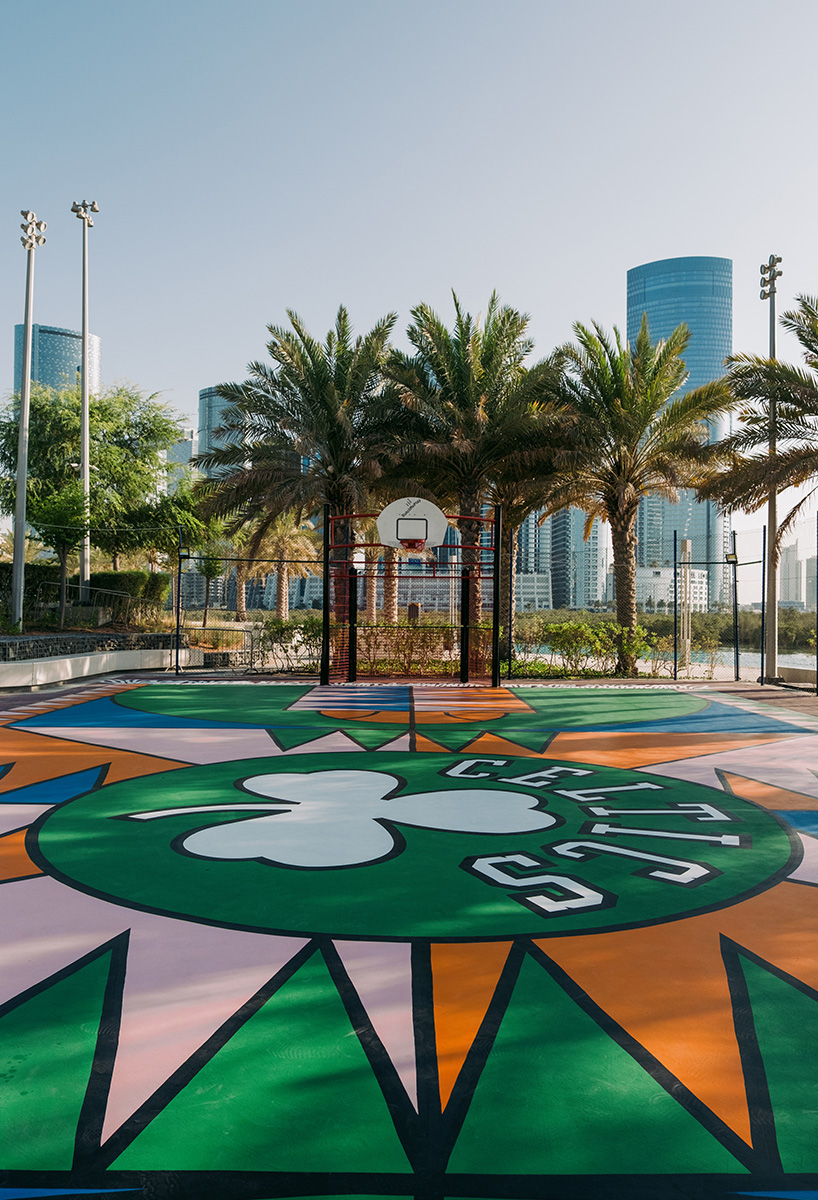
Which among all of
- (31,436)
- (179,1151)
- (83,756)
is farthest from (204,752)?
(31,436)

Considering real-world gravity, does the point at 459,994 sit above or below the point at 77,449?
below

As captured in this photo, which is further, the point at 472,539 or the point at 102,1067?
the point at 472,539

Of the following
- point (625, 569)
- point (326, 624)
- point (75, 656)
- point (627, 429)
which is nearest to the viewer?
point (326, 624)

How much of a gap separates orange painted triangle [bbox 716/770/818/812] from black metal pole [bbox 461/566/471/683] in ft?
28.4

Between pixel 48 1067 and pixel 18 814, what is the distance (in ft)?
12.7

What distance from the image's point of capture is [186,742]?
9406mm

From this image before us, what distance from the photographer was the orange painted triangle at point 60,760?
746cm

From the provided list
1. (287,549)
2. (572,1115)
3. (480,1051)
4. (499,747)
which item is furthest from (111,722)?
(287,549)

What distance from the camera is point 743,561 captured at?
1808 centimetres

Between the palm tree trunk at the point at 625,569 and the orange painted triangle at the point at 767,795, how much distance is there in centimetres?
1176

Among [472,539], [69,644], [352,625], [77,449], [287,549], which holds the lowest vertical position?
[69,644]

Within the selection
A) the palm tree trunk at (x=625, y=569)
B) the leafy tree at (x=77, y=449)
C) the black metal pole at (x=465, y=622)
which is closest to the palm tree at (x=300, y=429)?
the black metal pole at (x=465, y=622)

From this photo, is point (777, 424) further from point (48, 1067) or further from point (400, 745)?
point (48, 1067)

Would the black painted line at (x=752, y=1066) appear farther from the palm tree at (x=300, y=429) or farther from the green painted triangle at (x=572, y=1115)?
the palm tree at (x=300, y=429)
